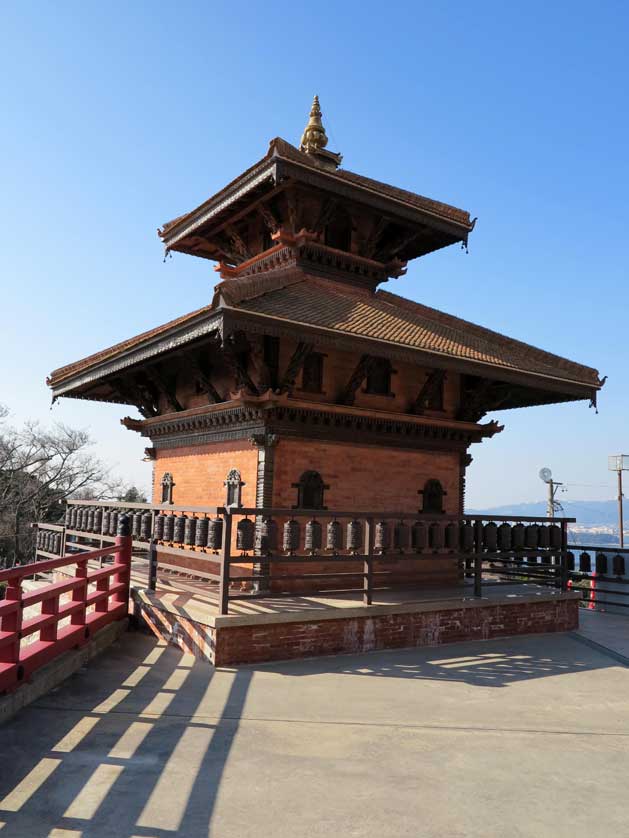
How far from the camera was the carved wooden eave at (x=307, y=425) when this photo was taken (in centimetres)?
1032

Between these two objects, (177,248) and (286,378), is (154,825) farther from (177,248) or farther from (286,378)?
(177,248)

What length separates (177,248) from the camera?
1538 centimetres

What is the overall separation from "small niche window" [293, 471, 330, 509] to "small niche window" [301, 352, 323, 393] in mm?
1427

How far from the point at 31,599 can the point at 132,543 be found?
3.59 metres

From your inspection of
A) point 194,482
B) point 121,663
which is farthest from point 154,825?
point 194,482

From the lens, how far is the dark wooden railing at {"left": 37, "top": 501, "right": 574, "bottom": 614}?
8.39 m

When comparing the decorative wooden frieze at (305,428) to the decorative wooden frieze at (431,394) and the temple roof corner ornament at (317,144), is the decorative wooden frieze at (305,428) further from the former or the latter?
the temple roof corner ornament at (317,144)

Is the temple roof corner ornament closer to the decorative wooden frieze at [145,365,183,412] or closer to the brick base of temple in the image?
the decorative wooden frieze at [145,365,183,412]

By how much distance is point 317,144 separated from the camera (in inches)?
572

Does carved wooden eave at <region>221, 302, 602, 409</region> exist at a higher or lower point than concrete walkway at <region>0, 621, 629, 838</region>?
higher

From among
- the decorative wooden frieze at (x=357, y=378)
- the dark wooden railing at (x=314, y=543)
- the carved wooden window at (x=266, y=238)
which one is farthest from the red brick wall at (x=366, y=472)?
the carved wooden window at (x=266, y=238)

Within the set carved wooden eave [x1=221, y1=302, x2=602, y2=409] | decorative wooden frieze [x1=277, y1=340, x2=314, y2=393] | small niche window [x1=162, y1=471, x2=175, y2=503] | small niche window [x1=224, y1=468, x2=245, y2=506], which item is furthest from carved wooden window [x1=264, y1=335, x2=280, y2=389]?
small niche window [x1=162, y1=471, x2=175, y2=503]

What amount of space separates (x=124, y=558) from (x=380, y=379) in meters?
5.47

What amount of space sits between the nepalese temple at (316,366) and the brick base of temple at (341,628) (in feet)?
8.21
